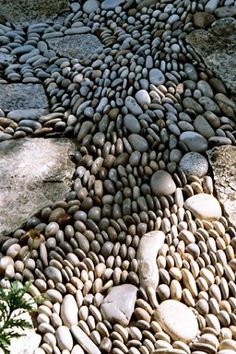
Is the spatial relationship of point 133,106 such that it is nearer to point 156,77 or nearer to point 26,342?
point 156,77

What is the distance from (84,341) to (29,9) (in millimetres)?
1932

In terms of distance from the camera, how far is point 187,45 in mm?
3053

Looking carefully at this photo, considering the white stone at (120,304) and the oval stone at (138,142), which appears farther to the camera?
the oval stone at (138,142)

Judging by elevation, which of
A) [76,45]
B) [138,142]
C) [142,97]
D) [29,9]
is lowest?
[138,142]

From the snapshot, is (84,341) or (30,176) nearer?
(84,341)

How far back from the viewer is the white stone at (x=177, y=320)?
2109mm

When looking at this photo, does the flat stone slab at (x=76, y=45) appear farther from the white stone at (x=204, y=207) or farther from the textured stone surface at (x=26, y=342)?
the textured stone surface at (x=26, y=342)

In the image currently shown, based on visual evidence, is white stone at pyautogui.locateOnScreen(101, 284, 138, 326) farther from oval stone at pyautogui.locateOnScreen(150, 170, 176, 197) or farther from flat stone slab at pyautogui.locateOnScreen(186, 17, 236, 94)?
flat stone slab at pyautogui.locateOnScreen(186, 17, 236, 94)

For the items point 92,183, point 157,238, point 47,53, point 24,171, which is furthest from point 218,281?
point 47,53

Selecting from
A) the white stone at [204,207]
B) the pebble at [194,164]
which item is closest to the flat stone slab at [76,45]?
the pebble at [194,164]

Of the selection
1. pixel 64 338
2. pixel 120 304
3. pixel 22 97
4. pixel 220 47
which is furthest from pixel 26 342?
pixel 220 47

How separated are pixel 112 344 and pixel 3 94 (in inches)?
50.2

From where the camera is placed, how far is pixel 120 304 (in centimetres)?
218

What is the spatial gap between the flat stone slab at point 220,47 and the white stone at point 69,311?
43.5 inches
